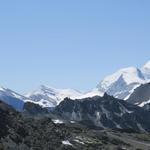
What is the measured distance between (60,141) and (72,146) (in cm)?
454

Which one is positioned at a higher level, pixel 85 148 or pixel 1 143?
pixel 85 148

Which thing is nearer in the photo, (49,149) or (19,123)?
(49,149)

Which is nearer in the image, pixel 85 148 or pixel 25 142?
pixel 25 142

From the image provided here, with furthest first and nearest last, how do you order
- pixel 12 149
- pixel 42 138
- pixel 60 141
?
1. pixel 60 141
2. pixel 42 138
3. pixel 12 149

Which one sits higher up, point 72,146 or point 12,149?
point 72,146

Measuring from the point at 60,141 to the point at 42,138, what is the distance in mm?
13170

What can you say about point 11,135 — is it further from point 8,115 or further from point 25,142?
point 8,115

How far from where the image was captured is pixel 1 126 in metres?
165

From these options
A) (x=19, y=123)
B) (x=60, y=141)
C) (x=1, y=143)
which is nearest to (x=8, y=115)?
(x=19, y=123)

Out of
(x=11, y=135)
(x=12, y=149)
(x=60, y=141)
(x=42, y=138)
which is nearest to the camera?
(x=12, y=149)

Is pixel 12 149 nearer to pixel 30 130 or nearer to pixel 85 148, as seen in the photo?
pixel 30 130

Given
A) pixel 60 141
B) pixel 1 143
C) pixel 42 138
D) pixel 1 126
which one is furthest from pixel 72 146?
pixel 1 143

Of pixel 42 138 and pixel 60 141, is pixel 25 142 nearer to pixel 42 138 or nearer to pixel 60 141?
pixel 42 138

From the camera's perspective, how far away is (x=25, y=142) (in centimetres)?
15738
